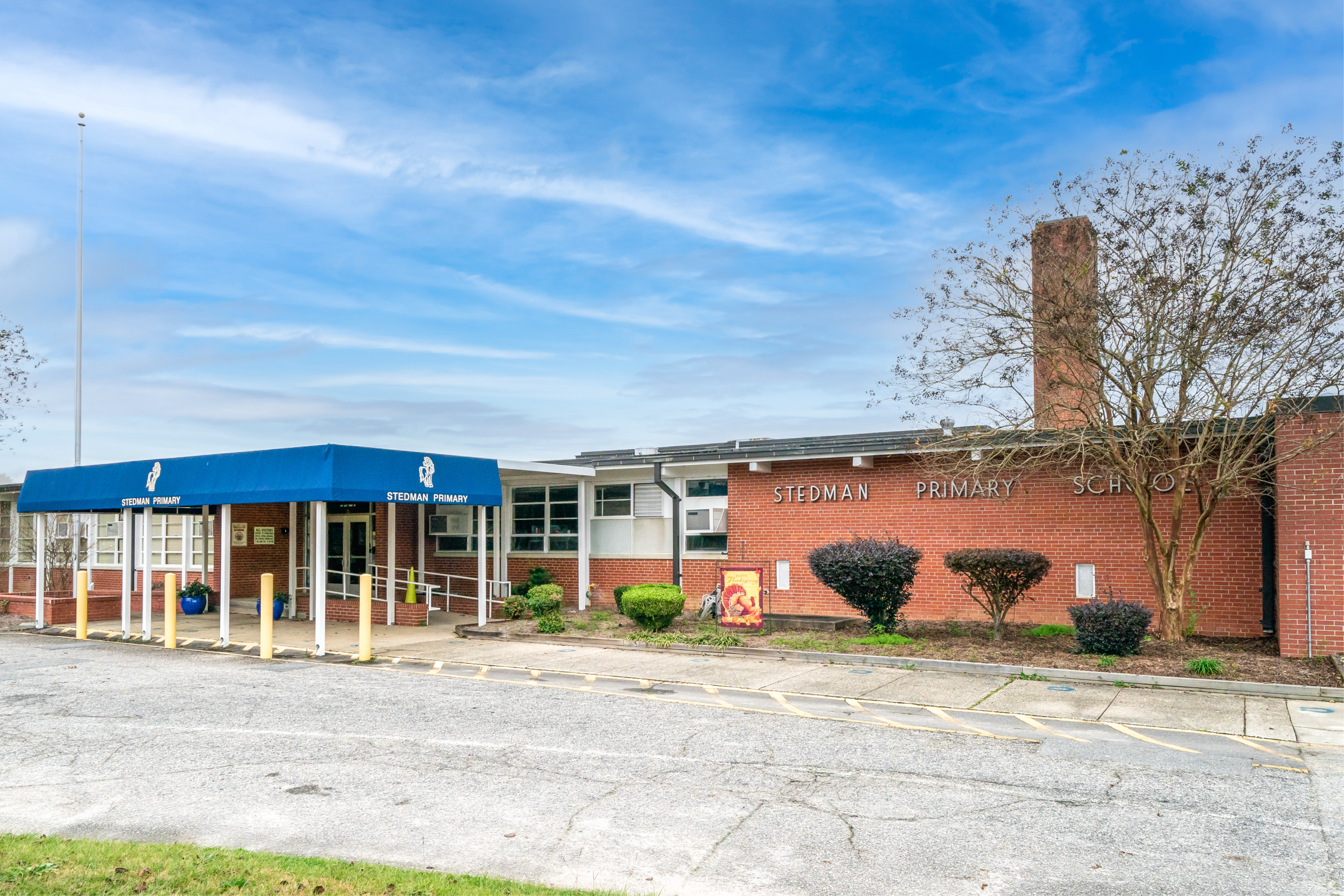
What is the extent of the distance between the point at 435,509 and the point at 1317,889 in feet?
73.8

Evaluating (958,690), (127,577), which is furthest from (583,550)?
(958,690)

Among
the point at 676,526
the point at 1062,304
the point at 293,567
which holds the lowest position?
the point at 293,567

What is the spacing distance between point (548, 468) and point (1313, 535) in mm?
13850

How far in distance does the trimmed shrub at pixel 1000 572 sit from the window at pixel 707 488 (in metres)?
6.25

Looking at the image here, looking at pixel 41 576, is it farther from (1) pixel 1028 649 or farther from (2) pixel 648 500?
(1) pixel 1028 649

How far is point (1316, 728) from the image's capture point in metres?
10.0

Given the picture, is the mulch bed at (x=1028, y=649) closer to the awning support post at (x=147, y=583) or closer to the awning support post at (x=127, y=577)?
the awning support post at (x=147, y=583)

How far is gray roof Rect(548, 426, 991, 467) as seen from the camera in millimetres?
17906

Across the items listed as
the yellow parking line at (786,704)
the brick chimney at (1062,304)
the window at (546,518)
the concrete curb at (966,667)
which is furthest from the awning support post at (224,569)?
the brick chimney at (1062,304)

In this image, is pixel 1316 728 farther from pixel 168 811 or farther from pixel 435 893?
pixel 168 811

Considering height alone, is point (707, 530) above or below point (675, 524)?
below

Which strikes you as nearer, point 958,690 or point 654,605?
point 958,690

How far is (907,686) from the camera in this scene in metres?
12.7

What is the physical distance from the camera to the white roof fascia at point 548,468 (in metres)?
20.5
